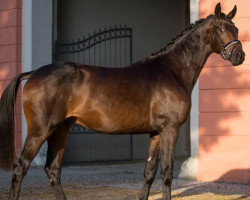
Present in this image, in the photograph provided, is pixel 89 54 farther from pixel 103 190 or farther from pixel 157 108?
pixel 157 108

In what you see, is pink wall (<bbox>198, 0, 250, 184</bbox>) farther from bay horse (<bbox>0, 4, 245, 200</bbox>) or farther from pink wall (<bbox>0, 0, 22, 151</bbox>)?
pink wall (<bbox>0, 0, 22, 151</bbox>)

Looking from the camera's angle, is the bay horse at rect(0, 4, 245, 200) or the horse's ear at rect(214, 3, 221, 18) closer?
the bay horse at rect(0, 4, 245, 200)

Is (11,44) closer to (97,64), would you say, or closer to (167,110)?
(97,64)

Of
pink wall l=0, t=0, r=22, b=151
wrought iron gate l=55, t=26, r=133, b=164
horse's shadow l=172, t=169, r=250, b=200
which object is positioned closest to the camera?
horse's shadow l=172, t=169, r=250, b=200

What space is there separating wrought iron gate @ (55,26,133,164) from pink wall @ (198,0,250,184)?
10.2ft

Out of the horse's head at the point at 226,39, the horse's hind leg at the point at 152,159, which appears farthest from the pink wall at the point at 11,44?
the horse's head at the point at 226,39

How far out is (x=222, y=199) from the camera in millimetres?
6340

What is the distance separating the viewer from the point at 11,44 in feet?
34.4

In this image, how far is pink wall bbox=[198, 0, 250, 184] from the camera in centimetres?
799

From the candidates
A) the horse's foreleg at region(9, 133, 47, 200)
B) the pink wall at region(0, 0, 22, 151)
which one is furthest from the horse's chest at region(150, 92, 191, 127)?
the pink wall at region(0, 0, 22, 151)

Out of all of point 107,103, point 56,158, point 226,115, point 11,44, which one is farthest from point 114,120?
point 11,44

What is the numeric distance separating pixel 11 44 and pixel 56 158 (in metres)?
5.52

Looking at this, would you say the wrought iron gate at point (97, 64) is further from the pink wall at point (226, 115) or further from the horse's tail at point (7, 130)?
the horse's tail at point (7, 130)

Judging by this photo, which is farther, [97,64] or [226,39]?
[97,64]
